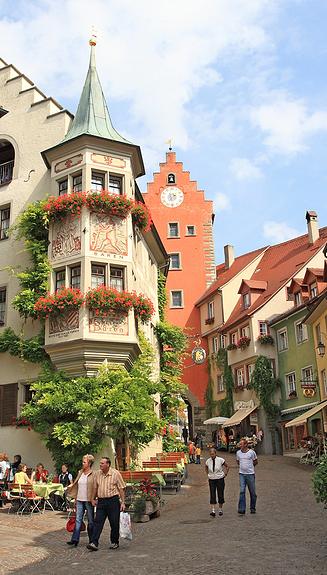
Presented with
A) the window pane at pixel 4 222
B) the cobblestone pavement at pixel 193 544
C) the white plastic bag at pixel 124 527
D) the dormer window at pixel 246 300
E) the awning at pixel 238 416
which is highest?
the dormer window at pixel 246 300

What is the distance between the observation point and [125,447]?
2269 centimetres

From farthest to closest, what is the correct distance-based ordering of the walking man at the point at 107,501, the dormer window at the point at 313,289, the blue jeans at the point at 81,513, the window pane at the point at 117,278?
1. the dormer window at the point at 313,289
2. the window pane at the point at 117,278
3. the blue jeans at the point at 81,513
4. the walking man at the point at 107,501

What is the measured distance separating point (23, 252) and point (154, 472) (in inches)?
377

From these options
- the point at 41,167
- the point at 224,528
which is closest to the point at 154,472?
the point at 224,528

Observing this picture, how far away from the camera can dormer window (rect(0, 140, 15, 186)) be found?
26.6 m

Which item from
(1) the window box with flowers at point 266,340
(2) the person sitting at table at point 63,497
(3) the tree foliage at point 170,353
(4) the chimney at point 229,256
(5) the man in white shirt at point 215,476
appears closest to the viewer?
(5) the man in white shirt at point 215,476

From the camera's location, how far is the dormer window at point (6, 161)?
26.6 meters

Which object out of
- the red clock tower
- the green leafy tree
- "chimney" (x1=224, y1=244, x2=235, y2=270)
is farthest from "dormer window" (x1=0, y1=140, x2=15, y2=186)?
"chimney" (x1=224, y1=244, x2=235, y2=270)

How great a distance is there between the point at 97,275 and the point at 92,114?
6585mm

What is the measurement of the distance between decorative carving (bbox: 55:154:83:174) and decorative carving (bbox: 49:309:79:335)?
18.3ft

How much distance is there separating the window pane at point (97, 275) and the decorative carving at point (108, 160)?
13.0 ft

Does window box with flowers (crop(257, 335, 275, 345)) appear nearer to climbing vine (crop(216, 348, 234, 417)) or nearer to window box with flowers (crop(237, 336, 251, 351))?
window box with flowers (crop(237, 336, 251, 351))

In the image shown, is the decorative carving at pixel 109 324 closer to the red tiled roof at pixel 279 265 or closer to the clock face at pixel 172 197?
the red tiled roof at pixel 279 265

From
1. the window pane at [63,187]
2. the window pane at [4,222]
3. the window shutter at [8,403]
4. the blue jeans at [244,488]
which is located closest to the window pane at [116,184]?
the window pane at [63,187]
